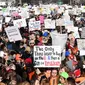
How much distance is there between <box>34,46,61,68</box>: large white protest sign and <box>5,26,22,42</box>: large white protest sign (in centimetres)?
165

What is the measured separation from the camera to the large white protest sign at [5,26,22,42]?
1432 centimetres

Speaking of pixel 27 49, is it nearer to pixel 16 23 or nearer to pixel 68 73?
pixel 68 73

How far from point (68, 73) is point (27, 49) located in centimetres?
157

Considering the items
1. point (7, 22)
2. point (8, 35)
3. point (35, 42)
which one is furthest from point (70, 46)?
point (7, 22)

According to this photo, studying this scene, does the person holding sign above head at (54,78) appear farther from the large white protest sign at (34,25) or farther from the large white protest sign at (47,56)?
the large white protest sign at (34,25)

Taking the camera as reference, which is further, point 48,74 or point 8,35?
point 8,35

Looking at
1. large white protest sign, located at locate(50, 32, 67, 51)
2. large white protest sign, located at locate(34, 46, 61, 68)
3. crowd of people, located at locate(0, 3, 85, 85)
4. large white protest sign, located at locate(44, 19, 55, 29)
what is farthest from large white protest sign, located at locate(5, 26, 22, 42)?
large white protest sign, located at locate(44, 19, 55, 29)

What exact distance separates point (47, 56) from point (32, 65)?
545mm

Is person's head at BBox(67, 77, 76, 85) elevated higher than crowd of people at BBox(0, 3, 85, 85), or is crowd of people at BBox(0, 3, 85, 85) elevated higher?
crowd of people at BBox(0, 3, 85, 85)

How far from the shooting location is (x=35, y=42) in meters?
14.0

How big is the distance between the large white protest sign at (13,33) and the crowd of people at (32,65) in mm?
119

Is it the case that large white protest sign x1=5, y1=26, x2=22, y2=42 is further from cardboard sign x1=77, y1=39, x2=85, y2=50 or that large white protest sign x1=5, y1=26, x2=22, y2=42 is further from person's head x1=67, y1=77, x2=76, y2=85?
person's head x1=67, y1=77, x2=76, y2=85

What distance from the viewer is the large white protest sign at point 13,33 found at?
14318 mm

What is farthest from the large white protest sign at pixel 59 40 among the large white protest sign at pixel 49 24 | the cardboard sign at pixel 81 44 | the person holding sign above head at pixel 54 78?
the large white protest sign at pixel 49 24
